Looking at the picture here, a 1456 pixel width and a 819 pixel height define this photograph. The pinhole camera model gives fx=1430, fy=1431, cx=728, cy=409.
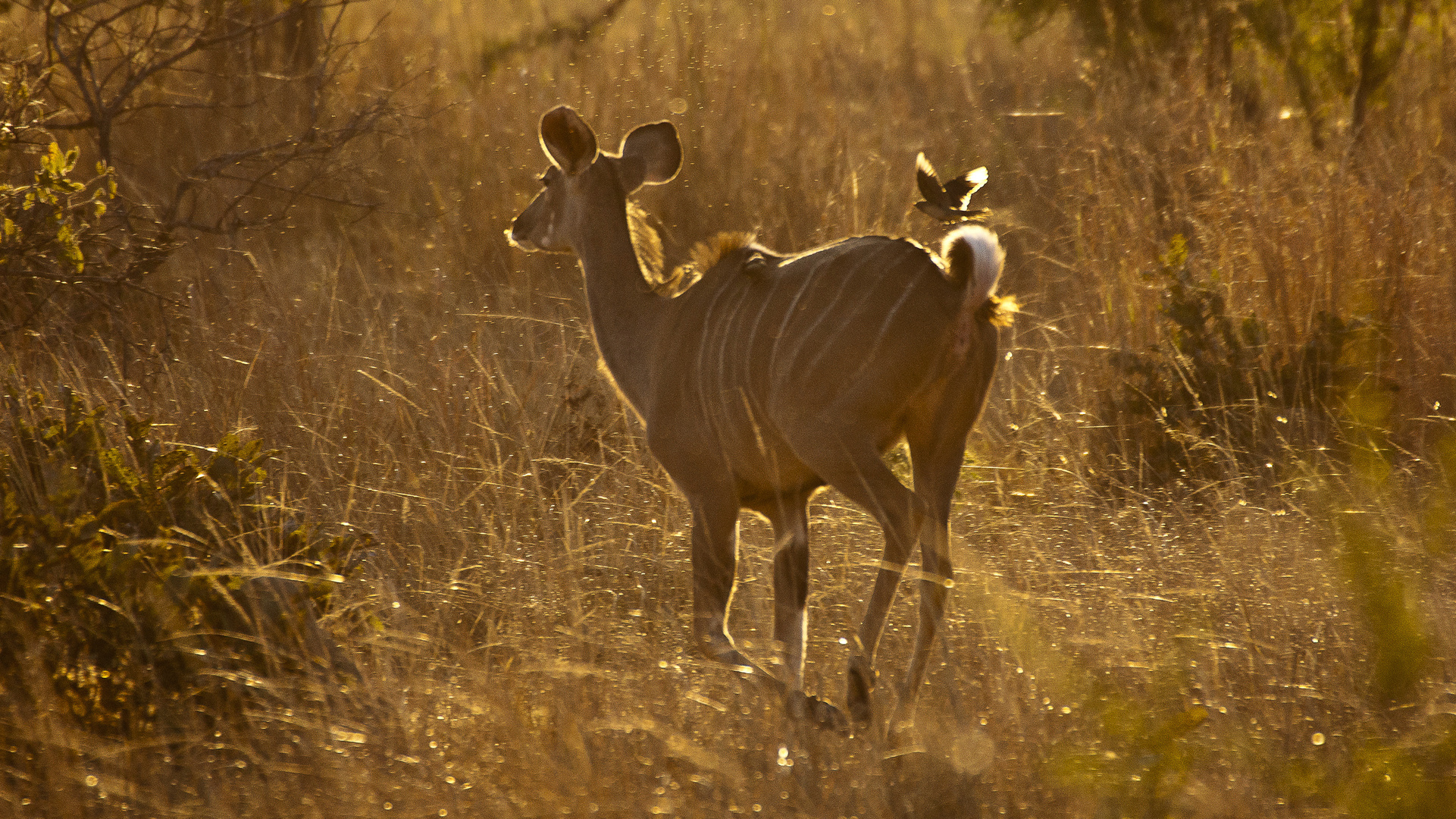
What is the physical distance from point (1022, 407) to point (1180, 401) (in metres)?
0.65

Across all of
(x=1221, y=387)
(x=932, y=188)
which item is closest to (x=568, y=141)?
(x=932, y=188)

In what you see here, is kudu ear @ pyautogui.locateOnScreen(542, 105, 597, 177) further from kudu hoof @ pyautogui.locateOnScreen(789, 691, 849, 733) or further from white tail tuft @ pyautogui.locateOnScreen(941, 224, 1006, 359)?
kudu hoof @ pyautogui.locateOnScreen(789, 691, 849, 733)

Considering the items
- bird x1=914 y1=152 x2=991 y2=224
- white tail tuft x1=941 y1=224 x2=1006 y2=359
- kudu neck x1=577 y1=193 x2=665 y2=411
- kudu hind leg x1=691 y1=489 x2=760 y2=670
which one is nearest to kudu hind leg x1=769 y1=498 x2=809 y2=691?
kudu hind leg x1=691 y1=489 x2=760 y2=670

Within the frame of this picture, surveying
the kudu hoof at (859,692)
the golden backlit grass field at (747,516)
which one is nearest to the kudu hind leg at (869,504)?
the kudu hoof at (859,692)

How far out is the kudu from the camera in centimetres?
306

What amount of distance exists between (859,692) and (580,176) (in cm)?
187

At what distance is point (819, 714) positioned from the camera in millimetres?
3029

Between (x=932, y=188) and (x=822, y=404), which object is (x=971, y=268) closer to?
(x=932, y=188)

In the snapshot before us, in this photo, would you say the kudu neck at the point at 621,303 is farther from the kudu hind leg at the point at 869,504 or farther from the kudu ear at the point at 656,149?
the kudu hind leg at the point at 869,504

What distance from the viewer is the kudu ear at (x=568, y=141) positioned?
4.02m

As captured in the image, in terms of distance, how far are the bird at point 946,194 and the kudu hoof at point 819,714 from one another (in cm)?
110

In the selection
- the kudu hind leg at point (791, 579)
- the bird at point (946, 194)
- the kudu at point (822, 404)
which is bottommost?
the kudu hind leg at point (791, 579)

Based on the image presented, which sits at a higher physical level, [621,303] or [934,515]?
[621,303]

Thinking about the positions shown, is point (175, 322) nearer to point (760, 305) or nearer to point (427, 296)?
point (427, 296)
